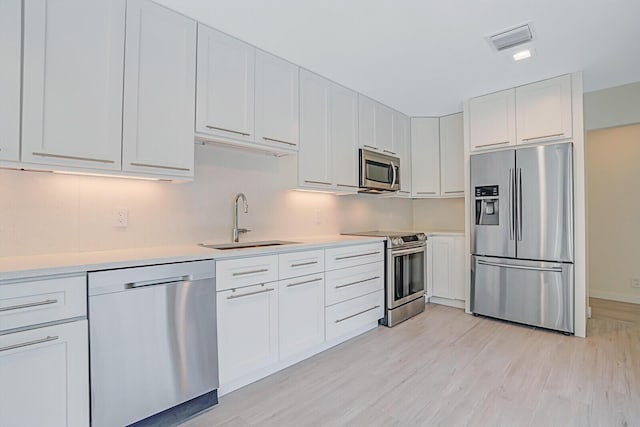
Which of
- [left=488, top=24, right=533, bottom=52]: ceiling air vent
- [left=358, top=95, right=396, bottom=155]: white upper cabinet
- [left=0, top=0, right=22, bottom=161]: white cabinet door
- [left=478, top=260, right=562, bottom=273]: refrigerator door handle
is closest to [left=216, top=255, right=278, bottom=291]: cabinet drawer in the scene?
[left=0, top=0, right=22, bottom=161]: white cabinet door

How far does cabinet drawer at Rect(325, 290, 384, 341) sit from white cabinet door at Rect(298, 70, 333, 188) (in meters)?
1.14

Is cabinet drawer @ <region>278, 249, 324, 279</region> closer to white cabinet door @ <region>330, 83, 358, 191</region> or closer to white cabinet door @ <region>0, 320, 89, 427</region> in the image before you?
white cabinet door @ <region>330, 83, 358, 191</region>

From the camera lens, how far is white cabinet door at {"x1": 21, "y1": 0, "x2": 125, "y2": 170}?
1.58 metres

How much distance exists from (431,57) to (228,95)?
5.66ft

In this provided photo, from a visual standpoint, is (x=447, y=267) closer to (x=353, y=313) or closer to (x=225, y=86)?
(x=353, y=313)

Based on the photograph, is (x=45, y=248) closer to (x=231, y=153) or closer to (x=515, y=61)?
(x=231, y=153)

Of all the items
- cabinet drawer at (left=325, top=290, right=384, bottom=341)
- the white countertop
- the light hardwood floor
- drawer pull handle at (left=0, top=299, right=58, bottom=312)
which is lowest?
the light hardwood floor

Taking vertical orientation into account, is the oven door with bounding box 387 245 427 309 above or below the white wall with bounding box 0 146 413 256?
below

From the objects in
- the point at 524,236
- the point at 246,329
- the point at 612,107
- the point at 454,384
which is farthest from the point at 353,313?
the point at 612,107

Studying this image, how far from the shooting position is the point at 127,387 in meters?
1.61

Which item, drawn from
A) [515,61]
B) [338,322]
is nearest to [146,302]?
[338,322]

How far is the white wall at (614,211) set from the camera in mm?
4191

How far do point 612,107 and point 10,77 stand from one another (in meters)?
4.99

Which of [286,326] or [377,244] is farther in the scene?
[377,244]
